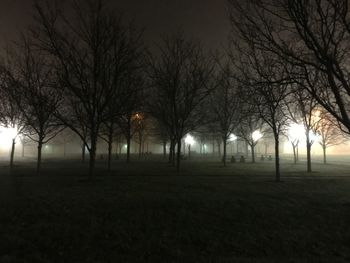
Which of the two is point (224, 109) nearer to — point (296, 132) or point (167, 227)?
point (296, 132)

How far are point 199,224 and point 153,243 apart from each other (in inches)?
64.5

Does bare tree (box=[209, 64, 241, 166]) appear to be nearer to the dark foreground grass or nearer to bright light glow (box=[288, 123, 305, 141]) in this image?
bright light glow (box=[288, 123, 305, 141])

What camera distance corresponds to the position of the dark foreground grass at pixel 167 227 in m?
5.61

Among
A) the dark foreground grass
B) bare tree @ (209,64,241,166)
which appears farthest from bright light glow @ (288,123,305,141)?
the dark foreground grass

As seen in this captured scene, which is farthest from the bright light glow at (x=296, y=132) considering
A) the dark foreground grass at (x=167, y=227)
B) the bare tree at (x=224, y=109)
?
the dark foreground grass at (x=167, y=227)

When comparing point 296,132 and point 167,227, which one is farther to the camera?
point 296,132

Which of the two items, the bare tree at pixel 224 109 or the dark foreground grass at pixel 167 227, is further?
the bare tree at pixel 224 109

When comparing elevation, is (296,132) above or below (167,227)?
above

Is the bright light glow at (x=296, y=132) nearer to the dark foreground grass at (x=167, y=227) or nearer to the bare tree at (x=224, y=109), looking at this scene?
the bare tree at (x=224, y=109)

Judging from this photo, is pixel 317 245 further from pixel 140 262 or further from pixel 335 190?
pixel 335 190

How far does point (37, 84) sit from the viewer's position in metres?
17.5

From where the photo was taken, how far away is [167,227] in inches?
273

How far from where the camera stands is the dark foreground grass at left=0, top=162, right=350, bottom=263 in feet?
18.4

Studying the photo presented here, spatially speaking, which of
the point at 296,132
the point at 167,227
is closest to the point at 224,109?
the point at 296,132
